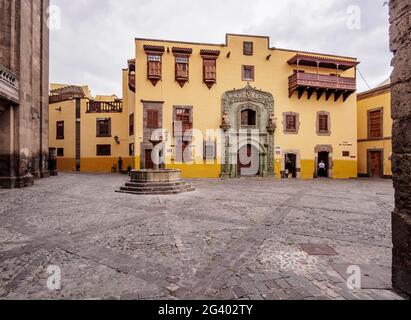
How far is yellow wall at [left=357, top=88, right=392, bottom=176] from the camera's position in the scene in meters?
19.7

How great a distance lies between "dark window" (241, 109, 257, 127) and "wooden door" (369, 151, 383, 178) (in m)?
11.5

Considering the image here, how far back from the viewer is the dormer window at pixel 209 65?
19.1 metres

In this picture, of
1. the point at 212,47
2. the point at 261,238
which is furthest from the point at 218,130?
the point at 261,238

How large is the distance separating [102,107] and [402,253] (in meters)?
27.4

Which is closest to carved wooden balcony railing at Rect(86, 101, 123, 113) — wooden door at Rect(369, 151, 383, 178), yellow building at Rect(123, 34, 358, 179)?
yellow building at Rect(123, 34, 358, 179)

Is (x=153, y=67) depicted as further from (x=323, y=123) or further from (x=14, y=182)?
(x=323, y=123)

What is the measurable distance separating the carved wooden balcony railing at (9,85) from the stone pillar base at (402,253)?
1430 centimetres

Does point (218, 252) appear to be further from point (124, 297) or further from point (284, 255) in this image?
point (124, 297)

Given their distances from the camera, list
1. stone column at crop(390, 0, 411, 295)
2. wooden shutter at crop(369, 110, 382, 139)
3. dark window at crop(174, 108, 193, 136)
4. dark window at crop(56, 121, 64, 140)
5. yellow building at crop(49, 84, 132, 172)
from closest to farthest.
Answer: stone column at crop(390, 0, 411, 295)
dark window at crop(174, 108, 193, 136)
wooden shutter at crop(369, 110, 382, 139)
yellow building at crop(49, 84, 132, 172)
dark window at crop(56, 121, 64, 140)

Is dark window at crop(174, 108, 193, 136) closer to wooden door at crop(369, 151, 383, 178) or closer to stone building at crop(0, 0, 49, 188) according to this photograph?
stone building at crop(0, 0, 49, 188)

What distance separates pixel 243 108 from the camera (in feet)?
65.1

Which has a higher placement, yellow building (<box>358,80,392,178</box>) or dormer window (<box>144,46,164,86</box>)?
dormer window (<box>144,46,164,86</box>)

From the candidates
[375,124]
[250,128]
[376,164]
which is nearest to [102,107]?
[250,128]

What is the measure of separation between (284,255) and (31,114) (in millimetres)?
16497
